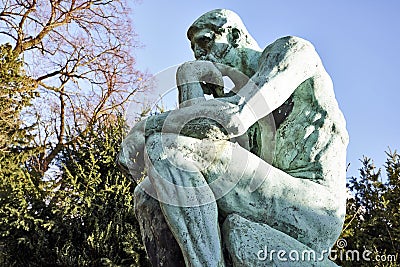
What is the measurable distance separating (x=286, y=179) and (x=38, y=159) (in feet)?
37.6

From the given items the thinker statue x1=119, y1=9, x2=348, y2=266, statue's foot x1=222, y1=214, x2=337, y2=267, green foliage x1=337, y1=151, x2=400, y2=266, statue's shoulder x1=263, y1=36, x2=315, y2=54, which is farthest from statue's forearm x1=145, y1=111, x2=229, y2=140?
green foliage x1=337, y1=151, x2=400, y2=266

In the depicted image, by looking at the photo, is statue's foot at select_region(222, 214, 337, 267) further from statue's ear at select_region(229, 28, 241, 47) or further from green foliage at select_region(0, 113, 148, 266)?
green foliage at select_region(0, 113, 148, 266)

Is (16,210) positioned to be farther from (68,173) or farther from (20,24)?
(20,24)

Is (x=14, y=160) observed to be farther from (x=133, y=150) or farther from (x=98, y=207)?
(x=133, y=150)

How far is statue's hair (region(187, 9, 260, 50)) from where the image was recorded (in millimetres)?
2930

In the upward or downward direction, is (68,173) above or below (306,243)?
above

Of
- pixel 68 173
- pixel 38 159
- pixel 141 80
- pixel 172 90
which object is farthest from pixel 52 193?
pixel 172 90

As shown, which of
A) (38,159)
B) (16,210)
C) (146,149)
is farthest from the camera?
(38,159)

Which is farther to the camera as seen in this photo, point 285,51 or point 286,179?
point 285,51

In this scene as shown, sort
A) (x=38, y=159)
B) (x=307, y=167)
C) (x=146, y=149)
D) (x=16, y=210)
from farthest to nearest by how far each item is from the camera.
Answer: (x=38, y=159)
(x=16, y=210)
(x=307, y=167)
(x=146, y=149)

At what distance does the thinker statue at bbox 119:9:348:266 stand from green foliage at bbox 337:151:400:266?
277 inches

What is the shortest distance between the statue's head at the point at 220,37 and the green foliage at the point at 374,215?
7017 mm

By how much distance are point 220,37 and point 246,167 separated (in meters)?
0.88

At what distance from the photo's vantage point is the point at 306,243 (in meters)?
2.39
